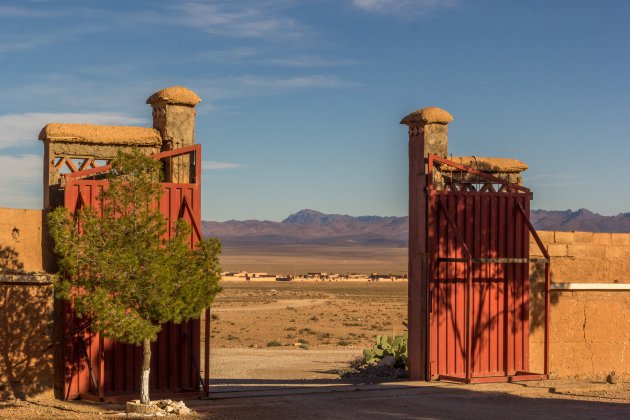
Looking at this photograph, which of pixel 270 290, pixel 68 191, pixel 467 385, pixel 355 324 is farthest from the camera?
pixel 270 290

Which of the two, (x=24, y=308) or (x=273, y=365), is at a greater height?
(x=24, y=308)

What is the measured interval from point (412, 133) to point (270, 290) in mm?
58646

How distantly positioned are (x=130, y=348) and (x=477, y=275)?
22.9 ft

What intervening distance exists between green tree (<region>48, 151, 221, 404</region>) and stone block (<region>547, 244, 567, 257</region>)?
312 inches

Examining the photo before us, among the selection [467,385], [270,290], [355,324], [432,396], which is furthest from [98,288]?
[270,290]

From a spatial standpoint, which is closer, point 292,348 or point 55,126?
point 55,126

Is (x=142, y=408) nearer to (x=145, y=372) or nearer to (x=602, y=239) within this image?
(x=145, y=372)

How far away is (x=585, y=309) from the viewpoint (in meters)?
20.5

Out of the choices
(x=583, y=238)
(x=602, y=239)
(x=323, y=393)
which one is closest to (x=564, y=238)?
(x=583, y=238)

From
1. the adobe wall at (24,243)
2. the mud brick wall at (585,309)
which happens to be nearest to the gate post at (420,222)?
the mud brick wall at (585,309)

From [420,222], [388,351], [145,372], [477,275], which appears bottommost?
[388,351]

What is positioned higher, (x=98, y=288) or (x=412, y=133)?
(x=412, y=133)

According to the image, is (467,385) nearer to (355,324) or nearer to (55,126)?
(55,126)

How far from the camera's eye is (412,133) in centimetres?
1923
